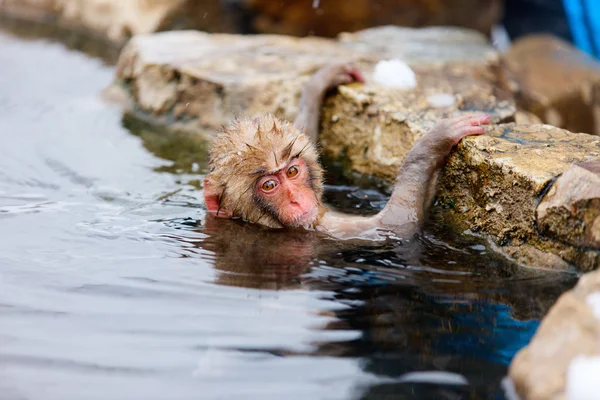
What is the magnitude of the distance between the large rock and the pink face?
1381 mm

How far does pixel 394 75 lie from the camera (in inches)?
210

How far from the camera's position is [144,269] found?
3.42m

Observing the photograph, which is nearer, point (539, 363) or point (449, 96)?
point (539, 363)

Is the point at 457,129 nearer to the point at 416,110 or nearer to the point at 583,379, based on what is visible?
the point at 416,110

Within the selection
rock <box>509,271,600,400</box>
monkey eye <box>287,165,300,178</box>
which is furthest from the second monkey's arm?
rock <box>509,271,600,400</box>

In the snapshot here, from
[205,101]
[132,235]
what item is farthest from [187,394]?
[205,101]

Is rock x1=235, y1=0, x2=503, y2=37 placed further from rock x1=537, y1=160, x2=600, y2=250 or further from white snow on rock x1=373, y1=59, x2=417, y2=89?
rock x1=537, y1=160, x2=600, y2=250

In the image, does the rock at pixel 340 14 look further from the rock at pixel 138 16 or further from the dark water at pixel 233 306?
the dark water at pixel 233 306

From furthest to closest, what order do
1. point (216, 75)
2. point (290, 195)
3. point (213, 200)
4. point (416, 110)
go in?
point (216, 75) < point (416, 110) < point (213, 200) < point (290, 195)

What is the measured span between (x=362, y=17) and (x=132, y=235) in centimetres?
689

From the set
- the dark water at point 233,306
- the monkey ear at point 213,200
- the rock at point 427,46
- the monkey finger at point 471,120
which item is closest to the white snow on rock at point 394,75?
the rock at point 427,46

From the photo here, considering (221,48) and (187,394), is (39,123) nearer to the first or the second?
(221,48)

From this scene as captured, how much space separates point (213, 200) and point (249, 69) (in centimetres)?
209

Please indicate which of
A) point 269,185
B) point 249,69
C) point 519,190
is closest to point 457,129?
point 519,190
